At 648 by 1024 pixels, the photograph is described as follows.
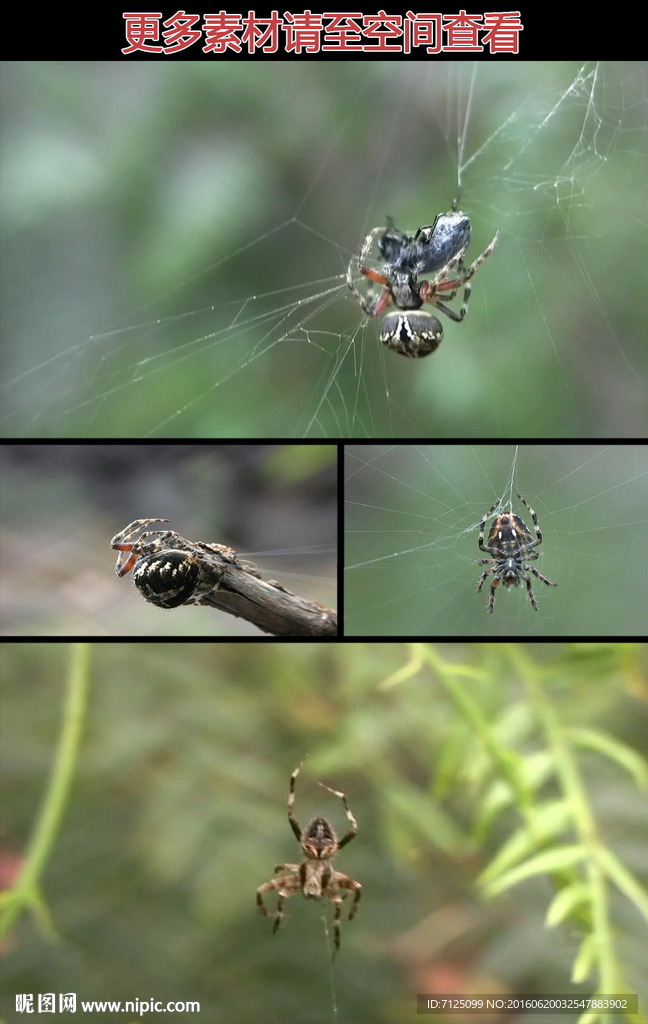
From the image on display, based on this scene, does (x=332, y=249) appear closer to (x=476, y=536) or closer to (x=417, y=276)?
(x=417, y=276)

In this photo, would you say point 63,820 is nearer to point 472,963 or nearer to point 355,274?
point 472,963

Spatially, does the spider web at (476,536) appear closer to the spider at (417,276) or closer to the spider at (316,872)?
the spider at (417,276)

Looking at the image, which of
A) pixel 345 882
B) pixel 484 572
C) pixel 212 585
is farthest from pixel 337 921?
pixel 212 585

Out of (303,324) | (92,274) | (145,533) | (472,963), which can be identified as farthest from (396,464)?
(472,963)

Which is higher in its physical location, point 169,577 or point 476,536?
point 476,536

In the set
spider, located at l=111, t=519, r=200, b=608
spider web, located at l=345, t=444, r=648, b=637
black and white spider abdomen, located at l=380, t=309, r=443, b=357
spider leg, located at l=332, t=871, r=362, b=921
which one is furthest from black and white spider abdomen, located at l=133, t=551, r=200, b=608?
spider leg, located at l=332, t=871, r=362, b=921

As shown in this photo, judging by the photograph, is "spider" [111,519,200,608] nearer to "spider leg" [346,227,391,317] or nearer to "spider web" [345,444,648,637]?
"spider web" [345,444,648,637]

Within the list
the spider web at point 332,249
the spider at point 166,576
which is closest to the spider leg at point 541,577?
the spider web at point 332,249
